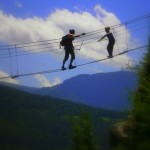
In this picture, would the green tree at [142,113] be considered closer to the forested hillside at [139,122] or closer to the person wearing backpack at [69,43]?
the forested hillside at [139,122]

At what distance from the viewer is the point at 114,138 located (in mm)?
28984

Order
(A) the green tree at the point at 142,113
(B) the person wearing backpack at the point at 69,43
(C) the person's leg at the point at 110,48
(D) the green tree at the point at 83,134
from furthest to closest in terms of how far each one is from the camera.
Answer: (D) the green tree at the point at 83,134, (C) the person's leg at the point at 110,48, (B) the person wearing backpack at the point at 69,43, (A) the green tree at the point at 142,113

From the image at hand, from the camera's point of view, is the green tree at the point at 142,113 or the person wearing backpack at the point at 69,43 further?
the person wearing backpack at the point at 69,43

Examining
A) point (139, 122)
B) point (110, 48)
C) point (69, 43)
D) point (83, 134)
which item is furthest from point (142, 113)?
point (83, 134)

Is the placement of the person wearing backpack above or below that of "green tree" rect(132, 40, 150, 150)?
above

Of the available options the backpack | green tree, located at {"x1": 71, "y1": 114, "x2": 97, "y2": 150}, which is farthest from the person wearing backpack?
green tree, located at {"x1": 71, "y1": 114, "x2": 97, "y2": 150}

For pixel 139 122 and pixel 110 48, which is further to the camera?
pixel 110 48

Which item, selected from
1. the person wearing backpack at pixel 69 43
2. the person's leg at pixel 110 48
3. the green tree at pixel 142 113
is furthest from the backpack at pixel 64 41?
the green tree at pixel 142 113

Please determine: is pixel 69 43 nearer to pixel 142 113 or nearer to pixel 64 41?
pixel 64 41

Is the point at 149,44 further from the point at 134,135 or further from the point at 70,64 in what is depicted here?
the point at 134,135

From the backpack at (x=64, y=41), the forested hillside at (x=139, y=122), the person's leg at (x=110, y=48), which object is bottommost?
the forested hillside at (x=139, y=122)

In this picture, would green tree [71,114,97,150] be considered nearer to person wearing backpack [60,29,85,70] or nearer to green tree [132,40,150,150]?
green tree [132,40,150,150]

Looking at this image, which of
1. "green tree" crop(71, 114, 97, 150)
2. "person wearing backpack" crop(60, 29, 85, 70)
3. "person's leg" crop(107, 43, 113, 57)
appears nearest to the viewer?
"person wearing backpack" crop(60, 29, 85, 70)

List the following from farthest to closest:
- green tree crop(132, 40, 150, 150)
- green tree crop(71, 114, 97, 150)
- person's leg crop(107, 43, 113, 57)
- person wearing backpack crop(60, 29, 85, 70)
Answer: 1. green tree crop(71, 114, 97, 150)
2. person's leg crop(107, 43, 113, 57)
3. person wearing backpack crop(60, 29, 85, 70)
4. green tree crop(132, 40, 150, 150)
